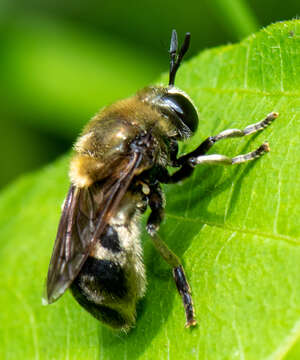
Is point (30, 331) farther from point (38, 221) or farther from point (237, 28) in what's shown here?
point (237, 28)

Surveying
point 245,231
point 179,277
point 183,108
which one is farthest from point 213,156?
point 179,277

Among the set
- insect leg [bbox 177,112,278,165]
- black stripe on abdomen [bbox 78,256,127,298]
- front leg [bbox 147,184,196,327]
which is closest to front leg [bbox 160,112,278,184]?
insect leg [bbox 177,112,278,165]

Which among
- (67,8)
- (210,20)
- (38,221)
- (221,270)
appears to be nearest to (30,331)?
(38,221)

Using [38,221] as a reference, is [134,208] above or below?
above

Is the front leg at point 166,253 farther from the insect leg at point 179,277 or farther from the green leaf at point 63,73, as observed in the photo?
the green leaf at point 63,73

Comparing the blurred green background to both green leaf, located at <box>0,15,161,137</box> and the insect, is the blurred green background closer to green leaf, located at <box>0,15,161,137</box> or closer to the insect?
green leaf, located at <box>0,15,161,137</box>

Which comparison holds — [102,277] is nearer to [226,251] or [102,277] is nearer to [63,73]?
[226,251]
